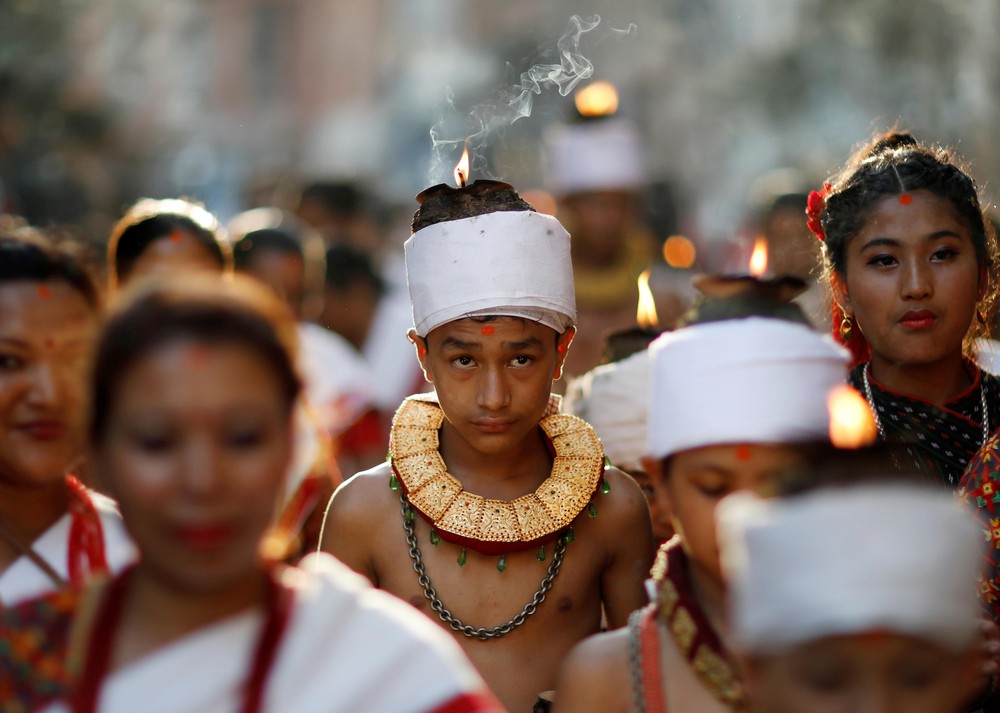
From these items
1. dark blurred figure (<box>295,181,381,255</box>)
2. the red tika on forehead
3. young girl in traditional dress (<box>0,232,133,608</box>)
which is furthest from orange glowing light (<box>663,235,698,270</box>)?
the red tika on forehead

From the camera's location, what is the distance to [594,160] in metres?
8.04

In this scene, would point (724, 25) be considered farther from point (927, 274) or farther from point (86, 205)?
point (927, 274)

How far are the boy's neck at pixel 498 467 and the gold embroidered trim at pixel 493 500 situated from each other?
48 millimetres

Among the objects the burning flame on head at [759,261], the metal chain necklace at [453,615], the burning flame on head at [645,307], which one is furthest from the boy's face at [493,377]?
the burning flame on head at [759,261]

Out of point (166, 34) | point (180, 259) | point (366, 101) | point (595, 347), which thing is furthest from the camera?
point (366, 101)

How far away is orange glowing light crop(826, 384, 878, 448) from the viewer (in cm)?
250

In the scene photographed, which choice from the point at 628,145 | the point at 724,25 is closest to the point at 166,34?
the point at 724,25

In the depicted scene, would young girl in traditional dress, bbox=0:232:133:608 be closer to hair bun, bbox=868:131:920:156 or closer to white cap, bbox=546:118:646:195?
hair bun, bbox=868:131:920:156

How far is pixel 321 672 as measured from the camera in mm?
2336

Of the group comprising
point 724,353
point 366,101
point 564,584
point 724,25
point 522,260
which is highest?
point 366,101

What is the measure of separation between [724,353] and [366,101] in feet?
92.1

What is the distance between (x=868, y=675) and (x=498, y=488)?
185cm

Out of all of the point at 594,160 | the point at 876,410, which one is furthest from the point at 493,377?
the point at 594,160

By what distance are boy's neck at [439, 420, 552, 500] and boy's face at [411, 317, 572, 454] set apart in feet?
0.15
